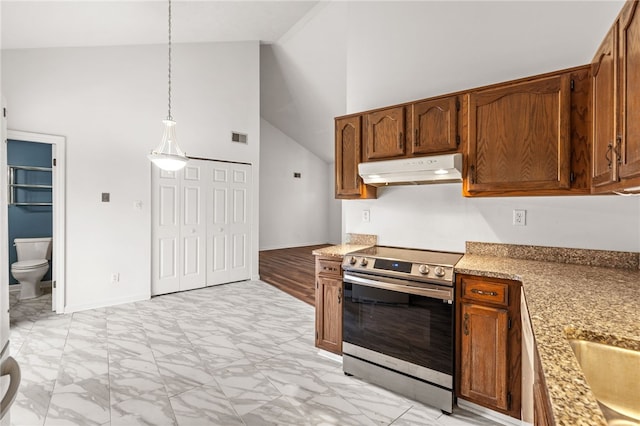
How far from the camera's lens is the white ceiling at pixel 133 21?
3.03m

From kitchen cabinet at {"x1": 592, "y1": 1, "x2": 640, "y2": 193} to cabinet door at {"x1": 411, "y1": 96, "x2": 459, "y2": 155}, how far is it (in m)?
0.81

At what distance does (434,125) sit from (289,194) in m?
6.80

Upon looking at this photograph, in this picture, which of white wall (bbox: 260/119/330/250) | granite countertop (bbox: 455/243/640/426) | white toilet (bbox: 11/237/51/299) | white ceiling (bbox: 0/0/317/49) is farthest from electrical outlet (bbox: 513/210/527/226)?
white wall (bbox: 260/119/330/250)

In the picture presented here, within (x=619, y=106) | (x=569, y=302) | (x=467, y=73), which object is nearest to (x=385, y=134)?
(x=467, y=73)

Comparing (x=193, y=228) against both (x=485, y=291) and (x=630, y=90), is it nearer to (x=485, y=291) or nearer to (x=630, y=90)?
(x=485, y=291)

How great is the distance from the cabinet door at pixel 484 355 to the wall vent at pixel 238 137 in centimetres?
448

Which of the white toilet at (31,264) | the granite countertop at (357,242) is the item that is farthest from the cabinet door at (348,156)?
the white toilet at (31,264)

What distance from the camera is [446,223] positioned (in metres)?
2.67

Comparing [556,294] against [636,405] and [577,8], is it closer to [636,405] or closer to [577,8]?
[636,405]

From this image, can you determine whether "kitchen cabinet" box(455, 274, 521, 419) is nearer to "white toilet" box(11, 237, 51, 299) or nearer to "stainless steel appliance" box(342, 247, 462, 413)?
"stainless steel appliance" box(342, 247, 462, 413)

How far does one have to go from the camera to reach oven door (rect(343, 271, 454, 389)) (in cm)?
203

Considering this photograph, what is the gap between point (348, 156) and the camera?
9.52ft

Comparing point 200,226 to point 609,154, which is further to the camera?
point 200,226

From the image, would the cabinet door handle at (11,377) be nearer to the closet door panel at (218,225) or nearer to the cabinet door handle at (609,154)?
the cabinet door handle at (609,154)
